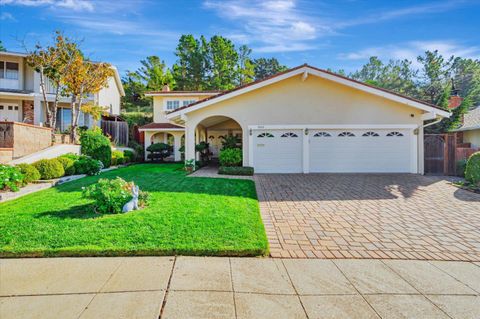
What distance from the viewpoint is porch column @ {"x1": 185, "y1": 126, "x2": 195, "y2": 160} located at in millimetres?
13547

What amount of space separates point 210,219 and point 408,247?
3.63 meters

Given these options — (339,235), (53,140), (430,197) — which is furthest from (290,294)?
(53,140)

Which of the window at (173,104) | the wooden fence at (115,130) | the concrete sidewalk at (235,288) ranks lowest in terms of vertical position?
the concrete sidewalk at (235,288)

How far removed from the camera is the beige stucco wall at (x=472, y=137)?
1711 cm

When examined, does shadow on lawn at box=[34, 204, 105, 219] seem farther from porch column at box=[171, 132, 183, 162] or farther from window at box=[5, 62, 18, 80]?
window at box=[5, 62, 18, 80]

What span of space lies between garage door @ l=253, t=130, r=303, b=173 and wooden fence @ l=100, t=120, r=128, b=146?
45.8 feet

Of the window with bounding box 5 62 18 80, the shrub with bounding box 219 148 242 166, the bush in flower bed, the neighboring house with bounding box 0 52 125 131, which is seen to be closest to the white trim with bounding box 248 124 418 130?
the shrub with bounding box 219 148 242 166

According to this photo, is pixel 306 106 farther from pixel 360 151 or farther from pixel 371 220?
pixel 371 220

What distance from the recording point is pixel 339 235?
16.2 ft

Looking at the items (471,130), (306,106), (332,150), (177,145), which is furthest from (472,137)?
(177,145)

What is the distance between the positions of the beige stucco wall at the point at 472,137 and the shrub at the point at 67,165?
Answer: 23.3m

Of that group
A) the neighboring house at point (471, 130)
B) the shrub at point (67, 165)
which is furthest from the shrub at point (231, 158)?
the neighboring house at point (471, 130)

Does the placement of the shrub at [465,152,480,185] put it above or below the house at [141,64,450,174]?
below

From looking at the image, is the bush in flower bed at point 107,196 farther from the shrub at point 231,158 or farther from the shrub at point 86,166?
the shrub at point 231,158
